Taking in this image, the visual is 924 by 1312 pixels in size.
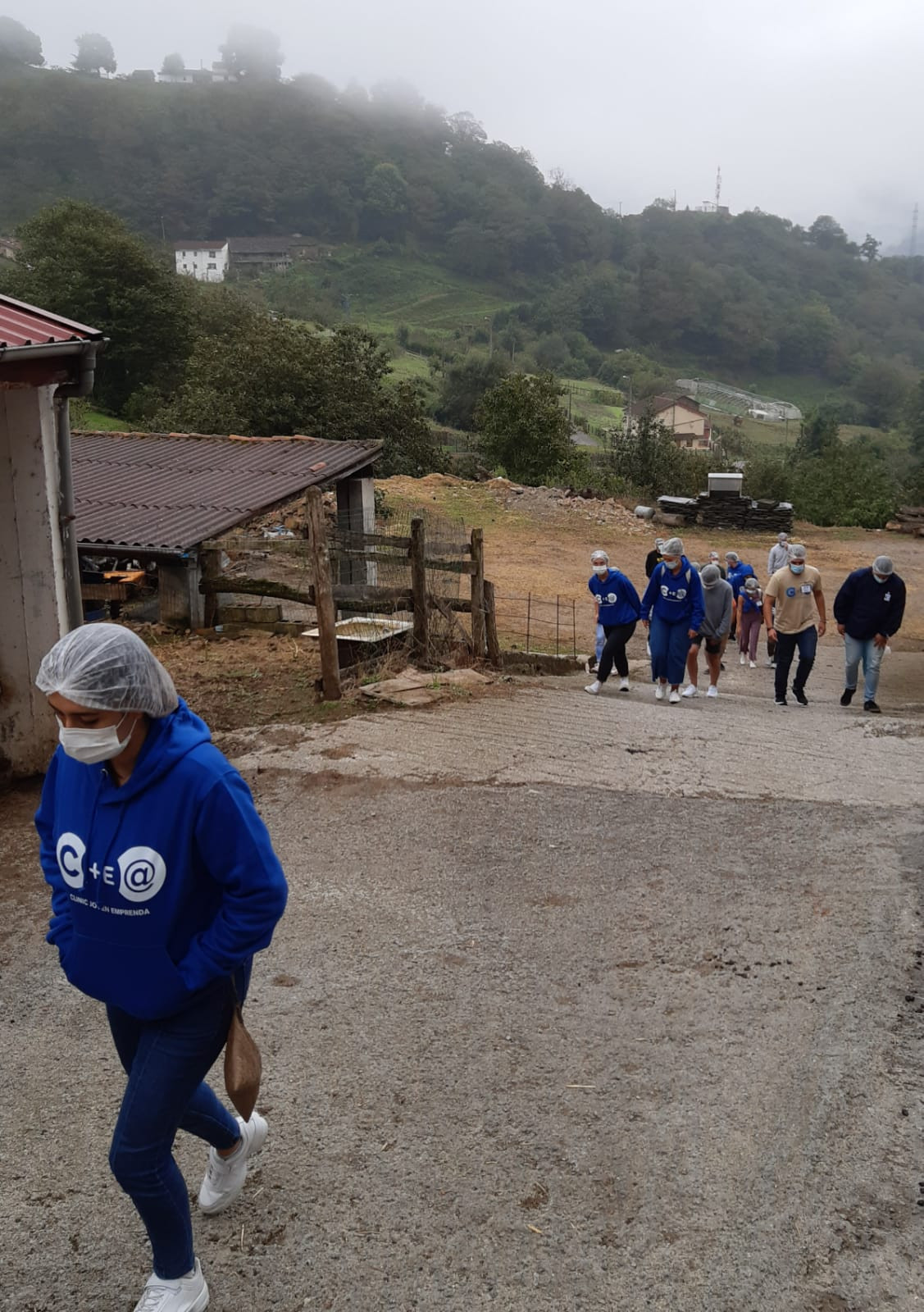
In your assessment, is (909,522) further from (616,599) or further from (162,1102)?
(162,1102)

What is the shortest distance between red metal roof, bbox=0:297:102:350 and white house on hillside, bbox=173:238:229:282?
4754 inches

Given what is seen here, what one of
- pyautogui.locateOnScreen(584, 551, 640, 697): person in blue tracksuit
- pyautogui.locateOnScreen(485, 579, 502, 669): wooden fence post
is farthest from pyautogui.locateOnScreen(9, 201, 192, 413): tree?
pyautogui.locateOnScreen(584, 551, 640, 697): person in blue tracksuit

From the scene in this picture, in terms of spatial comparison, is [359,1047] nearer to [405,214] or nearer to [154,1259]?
[154,1259]

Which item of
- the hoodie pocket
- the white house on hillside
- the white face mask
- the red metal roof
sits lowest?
the hoodie pocket

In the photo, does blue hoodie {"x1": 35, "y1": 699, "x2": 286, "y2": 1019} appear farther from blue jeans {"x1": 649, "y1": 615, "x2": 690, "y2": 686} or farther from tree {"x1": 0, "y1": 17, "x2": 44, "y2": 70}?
tree {"x1": 0, "y1": 17, "x2": 44, "y2": 70}

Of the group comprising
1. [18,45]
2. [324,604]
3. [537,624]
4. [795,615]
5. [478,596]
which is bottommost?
[537,624]

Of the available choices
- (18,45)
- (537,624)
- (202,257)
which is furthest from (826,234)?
(537,624)

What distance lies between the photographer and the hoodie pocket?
2590 millimetres

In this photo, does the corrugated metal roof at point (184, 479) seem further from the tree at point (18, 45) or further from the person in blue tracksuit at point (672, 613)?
the tree at point (18, 45)

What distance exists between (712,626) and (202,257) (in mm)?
124742

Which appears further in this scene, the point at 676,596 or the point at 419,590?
the point at 419,590

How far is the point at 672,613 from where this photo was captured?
967 cm

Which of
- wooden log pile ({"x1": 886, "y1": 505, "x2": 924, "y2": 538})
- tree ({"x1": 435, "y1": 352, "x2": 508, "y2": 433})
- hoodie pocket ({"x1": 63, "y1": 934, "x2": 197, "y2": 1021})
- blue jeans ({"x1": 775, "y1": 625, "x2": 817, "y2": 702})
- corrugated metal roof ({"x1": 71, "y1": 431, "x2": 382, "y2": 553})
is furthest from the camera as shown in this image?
tree ({"x1": 435, "y1": 352, "x2": 508, "y2": 433})

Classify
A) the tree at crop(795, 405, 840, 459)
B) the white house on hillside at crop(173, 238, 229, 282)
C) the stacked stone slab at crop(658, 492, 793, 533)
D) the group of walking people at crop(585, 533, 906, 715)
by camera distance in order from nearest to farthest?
the group of walking people at crop(585, 533, 906, 715), the stacked stone slab at crop(658, 492, 793, 533), the tree at crop(795, 405, 840, 459), the white house on hillside at crop(173, 238, 229, 282)
